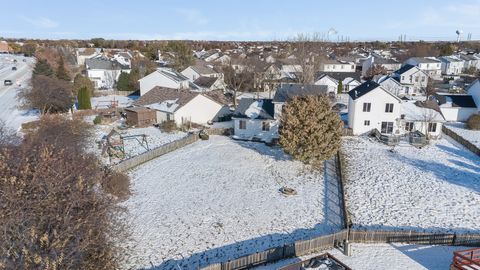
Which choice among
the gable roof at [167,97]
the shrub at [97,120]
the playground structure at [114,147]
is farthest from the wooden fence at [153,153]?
the shrub at [97,120]

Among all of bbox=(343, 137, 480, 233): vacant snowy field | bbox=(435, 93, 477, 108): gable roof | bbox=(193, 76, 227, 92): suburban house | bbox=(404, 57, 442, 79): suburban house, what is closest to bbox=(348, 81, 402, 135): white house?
bbox=(343, 137, 480, 233): vacant snowy field

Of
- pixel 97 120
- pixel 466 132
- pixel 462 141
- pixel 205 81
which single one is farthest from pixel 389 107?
pixel 205 81

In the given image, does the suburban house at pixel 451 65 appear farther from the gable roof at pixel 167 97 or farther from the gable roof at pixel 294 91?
the gable roof at pixel 167 97

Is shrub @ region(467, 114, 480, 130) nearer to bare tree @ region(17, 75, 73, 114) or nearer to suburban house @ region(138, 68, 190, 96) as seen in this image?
suburban house @ region(138, 68, 190, 96)

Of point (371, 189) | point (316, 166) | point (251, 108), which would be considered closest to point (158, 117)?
point (251, 108)

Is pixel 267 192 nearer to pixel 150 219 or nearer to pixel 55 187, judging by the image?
pixel 150 219

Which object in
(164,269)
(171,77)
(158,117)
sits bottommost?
(164,269)

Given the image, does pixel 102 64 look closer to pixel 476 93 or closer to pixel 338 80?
pixel 338 80
